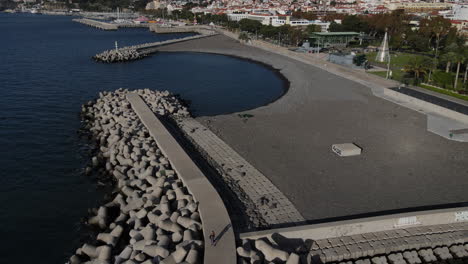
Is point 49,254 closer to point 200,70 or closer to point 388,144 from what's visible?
point 388,144

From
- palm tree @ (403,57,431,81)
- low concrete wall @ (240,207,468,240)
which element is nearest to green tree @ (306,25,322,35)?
palm tree @ (403,57,431,81)

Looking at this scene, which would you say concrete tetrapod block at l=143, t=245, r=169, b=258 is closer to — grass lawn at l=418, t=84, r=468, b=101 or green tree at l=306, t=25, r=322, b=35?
grass lawn at l=418, t=84, r=468, b=101

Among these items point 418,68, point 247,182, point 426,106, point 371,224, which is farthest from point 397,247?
point 418,68

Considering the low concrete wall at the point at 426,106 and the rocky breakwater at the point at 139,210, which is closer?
the rocky breakwater at the point at 139,210

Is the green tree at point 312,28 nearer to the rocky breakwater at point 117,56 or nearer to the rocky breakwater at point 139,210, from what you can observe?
the rocky breakwater at point 117,56

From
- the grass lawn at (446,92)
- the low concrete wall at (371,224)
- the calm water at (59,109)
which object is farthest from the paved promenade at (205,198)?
the grass lawn at (446,92)

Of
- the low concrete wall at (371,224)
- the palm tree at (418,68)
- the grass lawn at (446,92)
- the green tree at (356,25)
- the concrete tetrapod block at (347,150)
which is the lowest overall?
the low concrete wall at (371,224)

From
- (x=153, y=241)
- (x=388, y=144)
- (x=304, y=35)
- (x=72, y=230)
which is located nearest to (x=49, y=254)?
(x=72, y=230)
